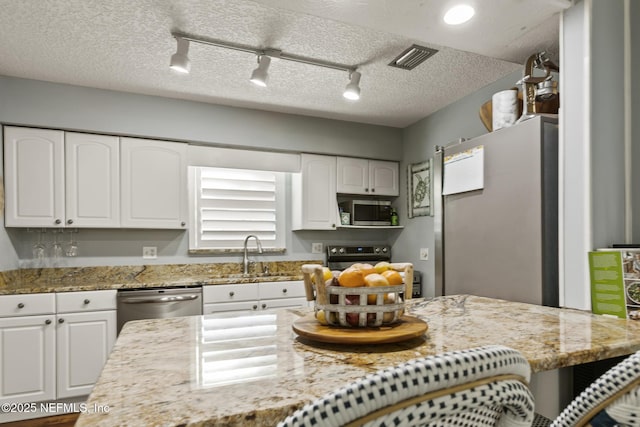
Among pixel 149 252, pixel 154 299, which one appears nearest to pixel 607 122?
pixel 154 299

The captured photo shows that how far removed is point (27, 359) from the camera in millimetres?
2596

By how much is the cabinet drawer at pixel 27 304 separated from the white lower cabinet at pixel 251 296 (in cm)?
103

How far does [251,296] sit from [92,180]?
160 cm

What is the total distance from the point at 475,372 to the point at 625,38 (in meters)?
1.98

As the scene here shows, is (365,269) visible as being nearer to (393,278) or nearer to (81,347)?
(393,278)

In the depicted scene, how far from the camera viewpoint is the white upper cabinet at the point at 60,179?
2.88 m

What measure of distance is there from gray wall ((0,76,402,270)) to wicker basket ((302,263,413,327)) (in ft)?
9.01

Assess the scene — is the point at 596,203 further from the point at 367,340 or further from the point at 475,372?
the point at 475,372

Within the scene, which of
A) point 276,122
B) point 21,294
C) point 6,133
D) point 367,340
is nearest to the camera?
point 367,340

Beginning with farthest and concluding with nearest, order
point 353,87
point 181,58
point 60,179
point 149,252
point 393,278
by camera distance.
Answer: point 149,252
point 60,179
point 353,87
point 181,58
point 393,278

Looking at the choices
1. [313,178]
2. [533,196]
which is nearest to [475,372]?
[533,196]

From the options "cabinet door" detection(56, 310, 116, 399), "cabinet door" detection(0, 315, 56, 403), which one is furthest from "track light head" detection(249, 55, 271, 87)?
"cabinet door" detection(0, 315, 56, 403)

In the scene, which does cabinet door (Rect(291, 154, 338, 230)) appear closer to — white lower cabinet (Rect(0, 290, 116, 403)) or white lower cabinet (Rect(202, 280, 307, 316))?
white lower cabinet (Rect(202, 280, 307, 316))

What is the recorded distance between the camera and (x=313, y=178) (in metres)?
3.85
